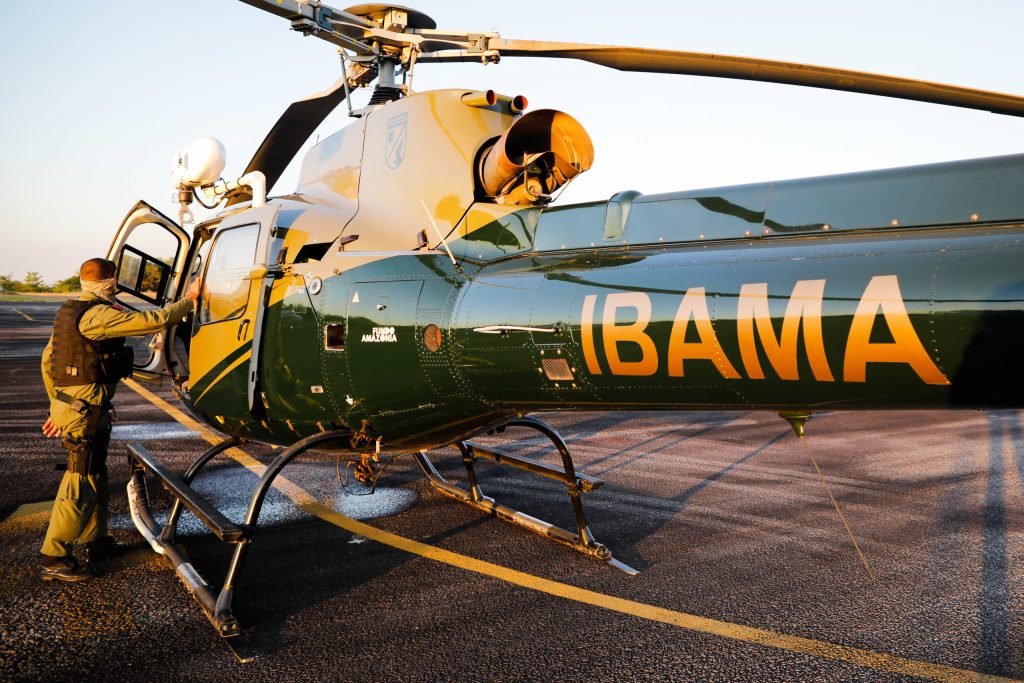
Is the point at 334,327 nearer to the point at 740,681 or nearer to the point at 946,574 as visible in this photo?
the point at 740,681

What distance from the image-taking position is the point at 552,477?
6.47 metres

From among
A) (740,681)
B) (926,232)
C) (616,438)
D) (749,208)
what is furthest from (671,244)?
(616,438)

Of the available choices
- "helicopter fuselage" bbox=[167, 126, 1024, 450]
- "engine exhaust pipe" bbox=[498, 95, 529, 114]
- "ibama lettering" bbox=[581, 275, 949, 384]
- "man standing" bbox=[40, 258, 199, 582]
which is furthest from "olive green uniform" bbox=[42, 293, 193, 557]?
"ibama lettering" bbox=[581, 275, 949, 384]

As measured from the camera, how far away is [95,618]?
488 cm

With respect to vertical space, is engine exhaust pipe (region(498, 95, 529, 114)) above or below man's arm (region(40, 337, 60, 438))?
above

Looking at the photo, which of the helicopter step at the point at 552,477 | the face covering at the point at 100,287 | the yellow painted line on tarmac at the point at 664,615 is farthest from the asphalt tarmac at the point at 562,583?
the face covering at the point at 100,287

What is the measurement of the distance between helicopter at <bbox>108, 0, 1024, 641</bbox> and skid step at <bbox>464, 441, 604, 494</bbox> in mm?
28

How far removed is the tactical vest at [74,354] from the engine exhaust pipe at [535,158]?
330cm

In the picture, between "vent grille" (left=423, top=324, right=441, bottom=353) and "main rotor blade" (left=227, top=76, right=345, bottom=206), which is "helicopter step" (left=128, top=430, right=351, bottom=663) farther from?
"main rotor blade" (left=227, top=76, right=345, bottom=206)

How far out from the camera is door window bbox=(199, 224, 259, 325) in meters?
5.98

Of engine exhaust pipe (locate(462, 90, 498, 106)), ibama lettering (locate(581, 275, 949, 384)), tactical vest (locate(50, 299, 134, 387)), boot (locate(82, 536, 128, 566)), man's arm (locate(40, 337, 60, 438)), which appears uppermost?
engine exhaust pipe (locate(462, 90, 498, 106))

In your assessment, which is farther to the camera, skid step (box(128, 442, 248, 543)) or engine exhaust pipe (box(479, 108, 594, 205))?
engine exhaust pipe (box(479, 108, 594, 205))

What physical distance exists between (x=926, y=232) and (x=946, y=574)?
354 cm

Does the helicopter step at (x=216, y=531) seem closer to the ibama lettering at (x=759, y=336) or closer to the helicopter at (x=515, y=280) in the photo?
the helicopter at (x=515, y=280)
